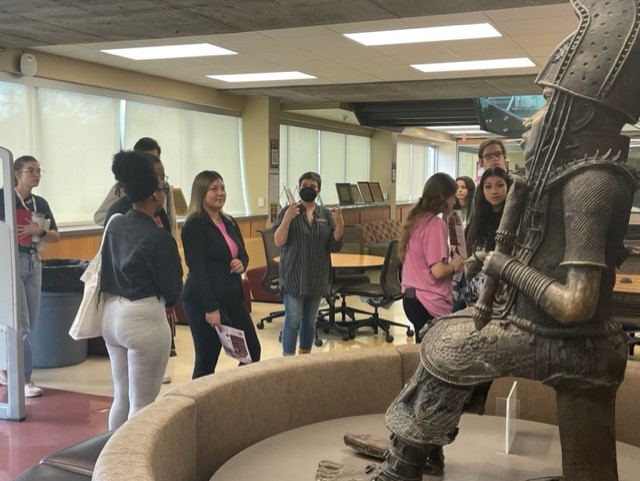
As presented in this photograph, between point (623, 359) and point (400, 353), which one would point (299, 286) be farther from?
point (623, 359)

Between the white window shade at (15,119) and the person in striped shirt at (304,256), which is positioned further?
the white window shade at (15,119)

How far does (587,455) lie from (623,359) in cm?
22

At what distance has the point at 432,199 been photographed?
3.73 meters

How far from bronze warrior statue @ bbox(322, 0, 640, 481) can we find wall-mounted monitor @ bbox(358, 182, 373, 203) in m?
11.2

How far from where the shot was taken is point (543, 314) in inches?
57.6

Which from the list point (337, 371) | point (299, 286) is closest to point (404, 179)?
point (299, 286)

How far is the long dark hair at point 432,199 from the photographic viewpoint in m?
3.70

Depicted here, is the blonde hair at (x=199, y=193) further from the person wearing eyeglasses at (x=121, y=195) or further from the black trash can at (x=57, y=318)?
the black trash can at (x=57, y=318)

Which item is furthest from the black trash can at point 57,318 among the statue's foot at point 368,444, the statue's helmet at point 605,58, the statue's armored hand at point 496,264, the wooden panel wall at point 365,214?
the wooden panel wall at point 365,214

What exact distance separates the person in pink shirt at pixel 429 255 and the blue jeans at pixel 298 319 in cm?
102

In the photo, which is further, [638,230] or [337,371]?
[638,230]

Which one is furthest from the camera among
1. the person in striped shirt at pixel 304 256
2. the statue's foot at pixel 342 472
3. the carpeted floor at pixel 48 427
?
the person in striped shirt at pixel 304 256

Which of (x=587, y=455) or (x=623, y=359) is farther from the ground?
(x=623, y=359)

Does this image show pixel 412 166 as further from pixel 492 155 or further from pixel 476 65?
pixel 492 155
